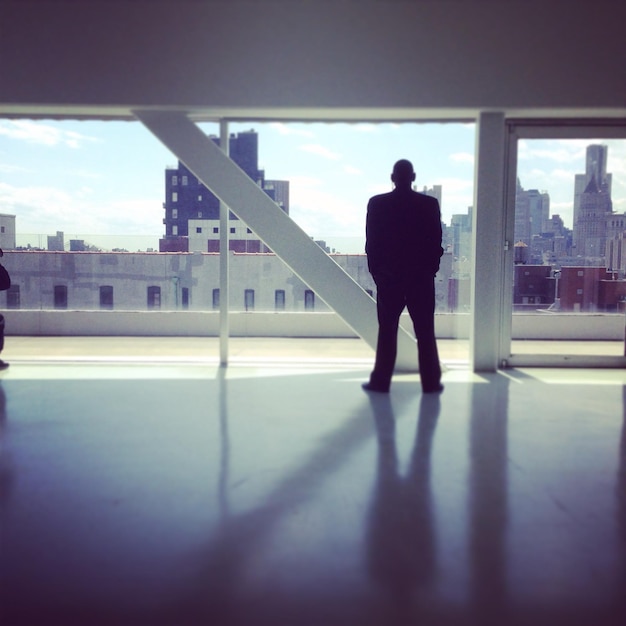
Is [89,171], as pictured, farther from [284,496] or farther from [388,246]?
[284,496]

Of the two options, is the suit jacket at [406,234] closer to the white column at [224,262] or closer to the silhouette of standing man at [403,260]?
the silhouette of standing man at [403,260]

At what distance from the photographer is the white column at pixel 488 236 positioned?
5.42m

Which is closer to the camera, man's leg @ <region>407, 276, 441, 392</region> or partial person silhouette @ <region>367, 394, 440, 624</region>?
partial person silhouette @ <region>367, 394, 440, 624</region>

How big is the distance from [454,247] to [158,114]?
2923 millimetres

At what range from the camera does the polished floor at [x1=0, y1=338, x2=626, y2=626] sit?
164cm

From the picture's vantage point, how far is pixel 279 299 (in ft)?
22.8

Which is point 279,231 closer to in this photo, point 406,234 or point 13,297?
point 406,234

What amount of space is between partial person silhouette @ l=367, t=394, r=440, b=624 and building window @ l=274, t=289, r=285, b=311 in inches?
147

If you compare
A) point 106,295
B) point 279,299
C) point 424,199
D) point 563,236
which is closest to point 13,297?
point 106,295

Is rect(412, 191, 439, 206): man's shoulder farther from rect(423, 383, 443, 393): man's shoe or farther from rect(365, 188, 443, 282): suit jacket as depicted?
rect(423, 383, 443, 393): man's shoe

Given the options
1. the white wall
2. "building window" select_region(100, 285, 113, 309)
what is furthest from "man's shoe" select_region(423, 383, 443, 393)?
"building window" select_region(100, 285, 113, 309)

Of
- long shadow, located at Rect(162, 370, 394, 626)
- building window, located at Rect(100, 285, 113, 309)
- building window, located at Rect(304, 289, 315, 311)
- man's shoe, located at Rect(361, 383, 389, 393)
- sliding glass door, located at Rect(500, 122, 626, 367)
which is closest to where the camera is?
long shadow, located at Rect(162, 370, 394, 626)

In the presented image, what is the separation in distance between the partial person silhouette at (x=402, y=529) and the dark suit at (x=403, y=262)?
1.33 metres

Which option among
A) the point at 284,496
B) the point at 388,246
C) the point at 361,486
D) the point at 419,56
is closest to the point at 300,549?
the point at 284,496
